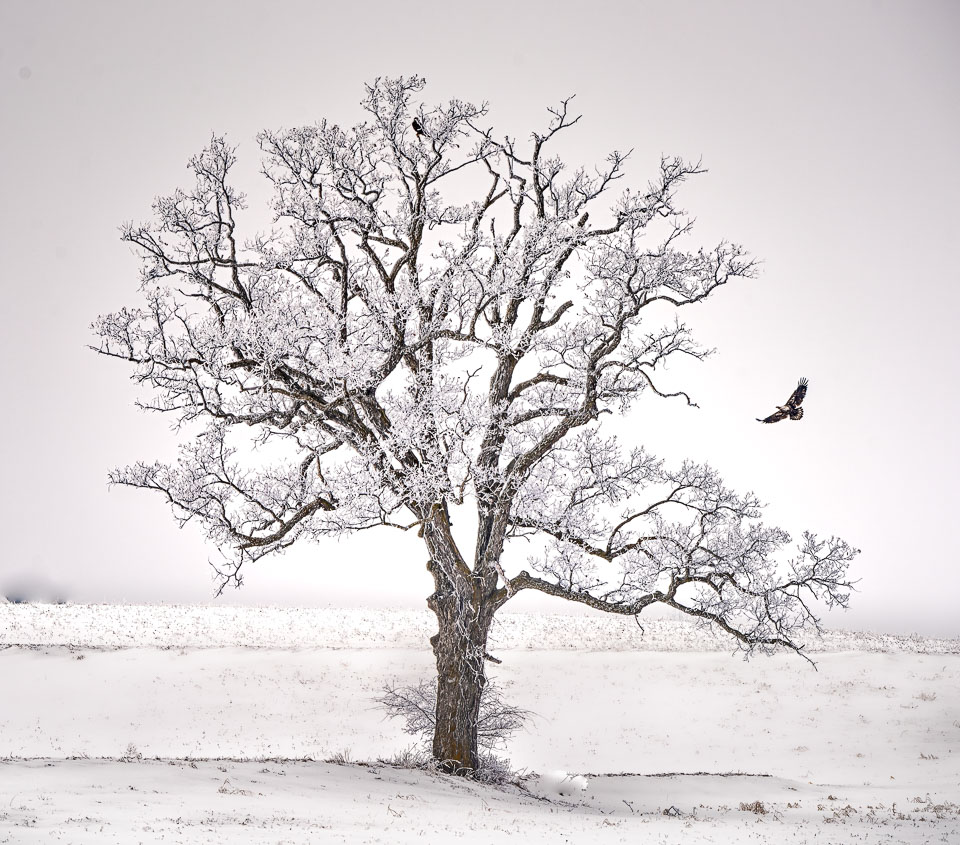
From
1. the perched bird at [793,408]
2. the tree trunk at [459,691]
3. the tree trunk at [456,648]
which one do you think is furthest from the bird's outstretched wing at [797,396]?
the tree trunk at [459,691]

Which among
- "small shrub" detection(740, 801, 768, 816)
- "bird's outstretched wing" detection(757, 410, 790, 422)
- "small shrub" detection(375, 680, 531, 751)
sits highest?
"bird's outstretched wing" detection(757, 410, 790, 422)

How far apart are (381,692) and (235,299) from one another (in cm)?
1634

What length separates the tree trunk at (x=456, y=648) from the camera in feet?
41.2

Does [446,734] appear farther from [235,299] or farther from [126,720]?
[126,720]

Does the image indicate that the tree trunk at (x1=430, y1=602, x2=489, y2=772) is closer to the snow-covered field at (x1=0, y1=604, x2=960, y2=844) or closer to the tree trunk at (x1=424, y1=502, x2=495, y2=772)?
the tree trunk at (x1=424, y1=502, x2=495, y2=772)

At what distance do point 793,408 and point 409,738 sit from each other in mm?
17215

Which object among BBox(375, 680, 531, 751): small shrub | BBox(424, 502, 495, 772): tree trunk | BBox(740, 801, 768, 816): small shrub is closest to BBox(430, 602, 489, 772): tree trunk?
BBox(424, 502, 495, 772): tree trunk

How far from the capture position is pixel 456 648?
12664 mm

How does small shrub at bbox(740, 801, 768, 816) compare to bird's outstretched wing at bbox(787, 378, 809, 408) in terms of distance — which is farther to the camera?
small shrub at bbox(740, 801, 768, 816)

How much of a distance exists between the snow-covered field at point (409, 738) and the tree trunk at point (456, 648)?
2.44 ft

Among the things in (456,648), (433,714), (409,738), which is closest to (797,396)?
(456,648)

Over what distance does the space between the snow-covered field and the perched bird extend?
596cm

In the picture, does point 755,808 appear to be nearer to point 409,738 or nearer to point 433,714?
point 433,714

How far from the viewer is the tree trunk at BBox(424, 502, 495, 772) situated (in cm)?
1257
